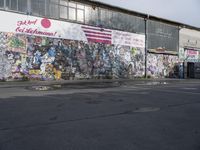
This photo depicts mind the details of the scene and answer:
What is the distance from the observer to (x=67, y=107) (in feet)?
37.3

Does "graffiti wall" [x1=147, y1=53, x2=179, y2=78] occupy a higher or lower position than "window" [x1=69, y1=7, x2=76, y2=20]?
lower

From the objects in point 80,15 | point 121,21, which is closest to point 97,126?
point 80,15

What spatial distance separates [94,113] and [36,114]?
1.76m

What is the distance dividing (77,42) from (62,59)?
2592 mm

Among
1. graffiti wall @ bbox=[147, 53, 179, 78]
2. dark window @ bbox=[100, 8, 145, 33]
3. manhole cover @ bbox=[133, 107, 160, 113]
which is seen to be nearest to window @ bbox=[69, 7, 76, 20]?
dark window @ bbox=[100, 8, 145, 33]

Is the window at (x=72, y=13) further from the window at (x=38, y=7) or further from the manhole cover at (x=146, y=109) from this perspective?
the manhole cover at (x=146, y=109)

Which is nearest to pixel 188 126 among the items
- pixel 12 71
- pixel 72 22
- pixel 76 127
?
pixel 76 127

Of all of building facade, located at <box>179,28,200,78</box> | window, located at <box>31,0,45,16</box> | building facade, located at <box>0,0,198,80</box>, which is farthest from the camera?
building facade, located at <box>179,28,200,78</box>

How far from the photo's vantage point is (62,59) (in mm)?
32500

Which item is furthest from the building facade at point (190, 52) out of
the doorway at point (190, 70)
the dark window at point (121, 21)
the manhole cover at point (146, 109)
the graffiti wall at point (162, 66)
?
the manhole cover at point (146, 109)

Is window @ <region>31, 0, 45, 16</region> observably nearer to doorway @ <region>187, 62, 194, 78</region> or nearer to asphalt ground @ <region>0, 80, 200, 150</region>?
asphalt ground @ <region>0, 80, 200, 150</region>

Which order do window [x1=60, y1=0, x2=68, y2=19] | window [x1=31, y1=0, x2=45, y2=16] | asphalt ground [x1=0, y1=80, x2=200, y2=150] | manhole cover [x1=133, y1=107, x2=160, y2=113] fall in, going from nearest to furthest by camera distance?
asphalt ground [x1=0, y1=80, x2=200, y2=150] → manhole cover [x1=133, y1=107, x2=160, y2=113] → window [x1=31, y1=0, x2=45, y2=16] → window [x1=60, y1=0, x2=68, y2=19]

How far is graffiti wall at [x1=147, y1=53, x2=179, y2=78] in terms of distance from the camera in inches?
1713

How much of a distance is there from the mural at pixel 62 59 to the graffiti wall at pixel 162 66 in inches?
80.9
